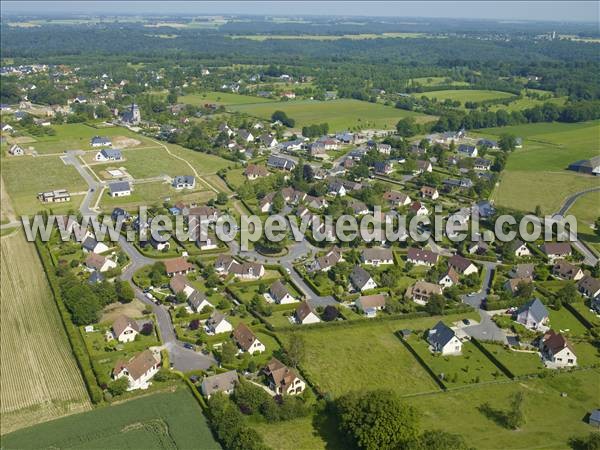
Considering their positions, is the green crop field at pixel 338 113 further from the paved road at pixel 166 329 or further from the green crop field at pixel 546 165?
the paved road at pixel 166 329

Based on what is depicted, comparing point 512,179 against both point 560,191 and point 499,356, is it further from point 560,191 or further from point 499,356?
point 499,356

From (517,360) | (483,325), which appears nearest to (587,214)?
(483,325)

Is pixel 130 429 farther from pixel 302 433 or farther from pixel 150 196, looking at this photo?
pixel 150 196

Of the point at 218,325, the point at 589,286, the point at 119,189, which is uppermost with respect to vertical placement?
the point at 589,286

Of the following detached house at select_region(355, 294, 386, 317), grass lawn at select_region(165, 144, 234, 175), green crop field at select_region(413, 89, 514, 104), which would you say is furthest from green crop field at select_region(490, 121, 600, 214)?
grass lawn at select_region(165, 144, 234, 175)

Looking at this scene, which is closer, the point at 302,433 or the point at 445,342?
the point at 302,433

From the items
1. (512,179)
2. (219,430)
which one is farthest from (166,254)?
(512,179)

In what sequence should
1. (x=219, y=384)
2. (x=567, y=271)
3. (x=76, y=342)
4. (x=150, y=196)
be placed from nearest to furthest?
(x=219, y=384) → (x=76, y=342) → (x=567, y=271) → (x=150, y=196)
